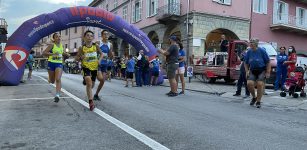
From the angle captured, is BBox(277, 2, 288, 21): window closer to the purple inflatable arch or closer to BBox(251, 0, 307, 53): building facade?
BBox(251, 0, 307, 53): building facade

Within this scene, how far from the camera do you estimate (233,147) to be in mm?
4363

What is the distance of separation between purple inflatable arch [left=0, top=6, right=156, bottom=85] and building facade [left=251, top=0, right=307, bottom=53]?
54.8 ft

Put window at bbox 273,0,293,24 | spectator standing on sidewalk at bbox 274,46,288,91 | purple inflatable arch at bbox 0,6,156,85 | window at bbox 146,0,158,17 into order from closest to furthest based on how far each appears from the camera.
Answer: spectator standing on sidewalk at bbox 274,46,288,91 → purple inflatable arch at bbox 0,6,156,85 → window at bbox 273,0,293,24 → window at bbox 146,0,158,17

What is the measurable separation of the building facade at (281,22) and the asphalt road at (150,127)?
21.9 meters

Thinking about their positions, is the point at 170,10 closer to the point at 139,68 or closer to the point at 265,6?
the point at 265,6

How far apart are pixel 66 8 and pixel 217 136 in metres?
11.3

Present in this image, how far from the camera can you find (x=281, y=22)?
30109mm

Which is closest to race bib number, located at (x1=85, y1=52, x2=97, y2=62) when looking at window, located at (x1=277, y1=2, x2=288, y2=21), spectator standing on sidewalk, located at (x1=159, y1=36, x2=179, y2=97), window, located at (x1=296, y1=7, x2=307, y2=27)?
spectator standing on sidewalk, located at (x1=159, y1=36, x2=179, y2=97)

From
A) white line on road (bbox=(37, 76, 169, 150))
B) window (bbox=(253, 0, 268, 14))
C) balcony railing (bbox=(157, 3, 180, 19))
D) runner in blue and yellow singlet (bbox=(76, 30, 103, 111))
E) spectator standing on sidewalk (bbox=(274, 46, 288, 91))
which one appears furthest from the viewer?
window (bbox=(253, 0, 268, 14))

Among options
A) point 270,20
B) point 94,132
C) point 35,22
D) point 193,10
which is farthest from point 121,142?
point 270,20

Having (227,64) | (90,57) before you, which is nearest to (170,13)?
(227,64)

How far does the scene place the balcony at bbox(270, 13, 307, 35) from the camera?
97.0 feet

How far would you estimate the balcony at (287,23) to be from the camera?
2956cm

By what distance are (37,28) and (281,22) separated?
75.9ft
